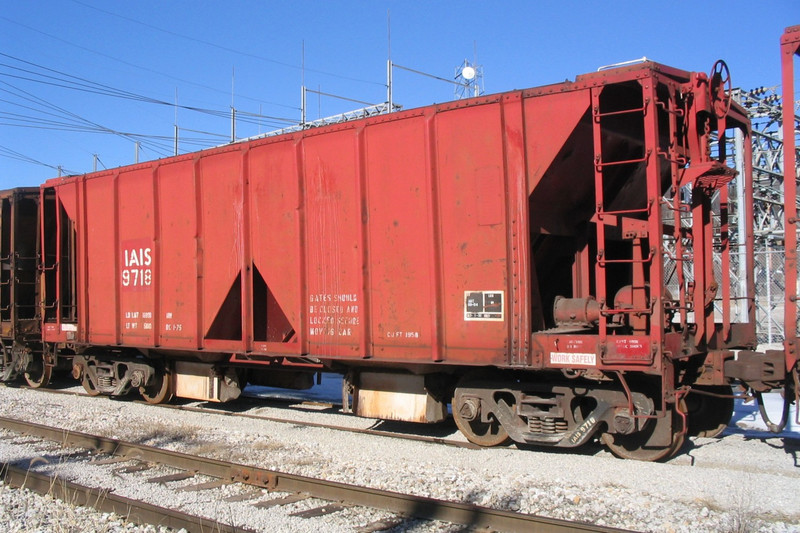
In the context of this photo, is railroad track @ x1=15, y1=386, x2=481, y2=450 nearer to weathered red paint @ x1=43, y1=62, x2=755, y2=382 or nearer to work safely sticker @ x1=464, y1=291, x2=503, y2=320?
A: weathered red paint @ x1=43, y1=62, x2=755, y2=382

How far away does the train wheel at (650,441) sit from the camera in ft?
22.6

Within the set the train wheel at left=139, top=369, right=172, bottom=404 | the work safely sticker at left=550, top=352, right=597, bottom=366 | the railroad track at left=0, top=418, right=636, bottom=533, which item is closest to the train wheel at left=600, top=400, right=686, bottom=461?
the work safely sticker at left=550, top=352, right=597, bottom=366

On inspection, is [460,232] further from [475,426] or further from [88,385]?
[88,385]

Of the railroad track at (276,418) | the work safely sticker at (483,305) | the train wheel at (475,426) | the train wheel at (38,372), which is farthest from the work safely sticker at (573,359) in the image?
the train wheel at (38,372)

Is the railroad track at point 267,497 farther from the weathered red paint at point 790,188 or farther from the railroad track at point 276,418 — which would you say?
the weathered red paint at point 790,188

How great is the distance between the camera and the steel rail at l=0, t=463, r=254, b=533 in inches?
197

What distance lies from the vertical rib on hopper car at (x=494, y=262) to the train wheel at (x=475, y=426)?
0.03m

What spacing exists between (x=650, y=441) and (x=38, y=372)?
1232cm

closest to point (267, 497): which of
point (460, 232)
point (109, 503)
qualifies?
point (109, 503)

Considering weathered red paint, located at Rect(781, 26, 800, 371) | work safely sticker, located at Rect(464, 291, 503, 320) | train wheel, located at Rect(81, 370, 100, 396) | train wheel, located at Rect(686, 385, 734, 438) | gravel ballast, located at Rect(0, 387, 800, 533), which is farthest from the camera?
train wheel, located at Rect(81, 370, 100, 396)

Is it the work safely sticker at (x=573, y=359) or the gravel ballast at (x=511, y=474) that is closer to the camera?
the gravel ballast at (x=511, y=474)

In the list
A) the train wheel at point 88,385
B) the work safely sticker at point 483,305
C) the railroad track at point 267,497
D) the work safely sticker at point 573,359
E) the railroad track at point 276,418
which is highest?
the work safely sticker at point 483,305

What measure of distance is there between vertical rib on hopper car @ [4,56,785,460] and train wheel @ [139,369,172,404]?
1.21 m

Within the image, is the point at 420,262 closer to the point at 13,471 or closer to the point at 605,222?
the point at 605,222
